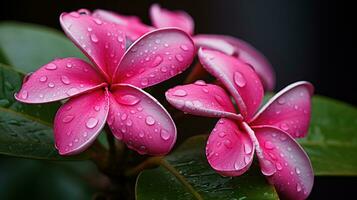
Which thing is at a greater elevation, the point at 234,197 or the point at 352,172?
the point at 234,197

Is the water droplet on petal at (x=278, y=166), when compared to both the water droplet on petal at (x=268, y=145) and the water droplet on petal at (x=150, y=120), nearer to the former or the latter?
the water droplet on petal at (x=268, y=145)

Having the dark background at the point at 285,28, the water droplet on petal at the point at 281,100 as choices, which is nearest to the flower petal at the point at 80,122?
the water droplet on petal at the point at 281,100

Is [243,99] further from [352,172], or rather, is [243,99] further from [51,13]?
[51,13]

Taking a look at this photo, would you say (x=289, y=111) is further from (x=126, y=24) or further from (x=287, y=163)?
(x=126, y=24)

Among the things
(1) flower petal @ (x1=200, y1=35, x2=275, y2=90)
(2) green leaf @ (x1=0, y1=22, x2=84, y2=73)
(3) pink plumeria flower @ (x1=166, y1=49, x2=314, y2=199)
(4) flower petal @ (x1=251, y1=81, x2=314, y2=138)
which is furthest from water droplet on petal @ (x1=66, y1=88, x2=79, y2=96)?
(2) green leaf @ (x1=0, y1=22, x2=84, y2=73)

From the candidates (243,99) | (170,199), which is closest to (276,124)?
(243,99)

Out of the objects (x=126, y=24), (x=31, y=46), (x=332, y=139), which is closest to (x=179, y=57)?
(x=126, y=24)

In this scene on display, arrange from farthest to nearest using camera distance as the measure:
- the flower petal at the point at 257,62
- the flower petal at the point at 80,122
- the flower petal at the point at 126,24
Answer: the flower petal at the point at 257,62
the flower petal at the point at 126,24
the flower petal at the point at 80,122
